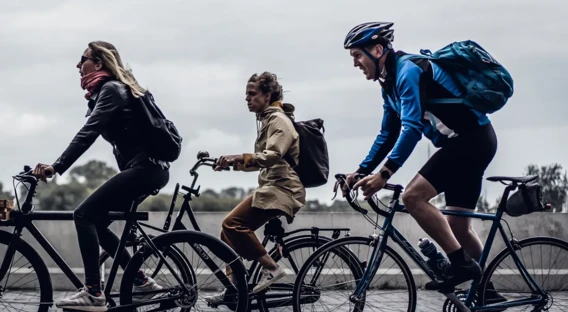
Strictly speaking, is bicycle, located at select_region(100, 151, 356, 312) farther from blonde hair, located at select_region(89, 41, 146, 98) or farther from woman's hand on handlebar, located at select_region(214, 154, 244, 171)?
blonde hair, located at select_region(89, 41, 146, 98)

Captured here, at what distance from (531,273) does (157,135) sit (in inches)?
105

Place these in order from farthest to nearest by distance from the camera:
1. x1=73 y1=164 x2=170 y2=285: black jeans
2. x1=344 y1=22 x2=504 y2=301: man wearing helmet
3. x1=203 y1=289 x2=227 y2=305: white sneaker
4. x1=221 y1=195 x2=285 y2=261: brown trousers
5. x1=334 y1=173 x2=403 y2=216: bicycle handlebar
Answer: x1=221 y1=195 x2=285 y2=261: brown trousers, x1=203 y1=289 x2=227 y2=305: white sneaker, x1=73 y1=164 x2=170 y2=285: black jeans, x1=334 y1=173 x2=403 y2=216: bicycle handlebar, x1=344 y1=22 x2=504 y2=301: man wearing helmet

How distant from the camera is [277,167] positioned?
675cm

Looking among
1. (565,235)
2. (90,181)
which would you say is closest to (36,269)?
(565,235)

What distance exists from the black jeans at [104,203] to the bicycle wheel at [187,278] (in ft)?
0.81

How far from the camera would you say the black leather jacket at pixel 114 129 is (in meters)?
6.04

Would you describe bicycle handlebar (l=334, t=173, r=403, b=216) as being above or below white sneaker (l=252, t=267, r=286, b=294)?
above

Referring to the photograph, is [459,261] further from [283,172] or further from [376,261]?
[283,172]

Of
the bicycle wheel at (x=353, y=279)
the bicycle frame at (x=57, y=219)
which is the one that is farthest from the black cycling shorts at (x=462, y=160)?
the bicycle frame at (x=57, y=219)

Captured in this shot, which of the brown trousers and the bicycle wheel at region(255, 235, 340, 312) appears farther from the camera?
the bicycle wheel at region(255, 235, 340, 312)

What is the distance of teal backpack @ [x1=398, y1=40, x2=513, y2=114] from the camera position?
591 cm

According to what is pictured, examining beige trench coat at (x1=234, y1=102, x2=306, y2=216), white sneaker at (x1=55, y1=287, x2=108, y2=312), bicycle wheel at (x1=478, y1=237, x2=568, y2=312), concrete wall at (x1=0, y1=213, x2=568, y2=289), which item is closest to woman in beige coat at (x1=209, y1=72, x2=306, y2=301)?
beige trench coat at (x1=234, y1=102, x2=306, y2=216)

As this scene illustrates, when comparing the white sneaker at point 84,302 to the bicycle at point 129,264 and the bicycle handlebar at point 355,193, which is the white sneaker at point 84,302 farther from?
the bicycle handlebar at point 355,193

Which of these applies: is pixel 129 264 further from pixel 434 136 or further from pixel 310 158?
pixel 434 136
